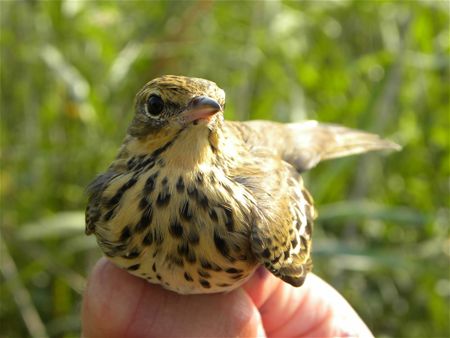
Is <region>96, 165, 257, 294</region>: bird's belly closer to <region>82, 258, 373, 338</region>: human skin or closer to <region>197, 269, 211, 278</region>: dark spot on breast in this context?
<region>197, 269, 211, 278</region>: dark spot on breast

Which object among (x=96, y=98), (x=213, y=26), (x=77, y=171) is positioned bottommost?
(x=77, y=171)

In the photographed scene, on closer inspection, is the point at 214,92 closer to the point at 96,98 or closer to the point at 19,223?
the point at 96,98

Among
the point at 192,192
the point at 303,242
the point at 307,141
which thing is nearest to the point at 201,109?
the point at 192,192

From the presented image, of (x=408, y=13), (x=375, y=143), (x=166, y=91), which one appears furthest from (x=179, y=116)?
(x=408, y=13)

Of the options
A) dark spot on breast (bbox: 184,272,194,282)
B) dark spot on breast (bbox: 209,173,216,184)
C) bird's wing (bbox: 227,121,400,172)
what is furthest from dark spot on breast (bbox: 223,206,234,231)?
bird's wing (bbox: 227,121,400,172)

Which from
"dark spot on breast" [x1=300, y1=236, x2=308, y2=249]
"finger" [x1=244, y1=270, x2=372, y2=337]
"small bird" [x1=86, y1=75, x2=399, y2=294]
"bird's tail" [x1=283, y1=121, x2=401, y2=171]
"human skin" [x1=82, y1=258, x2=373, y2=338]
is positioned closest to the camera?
"small bird" [x1=86, y1=75, x2=399, y2=294]
